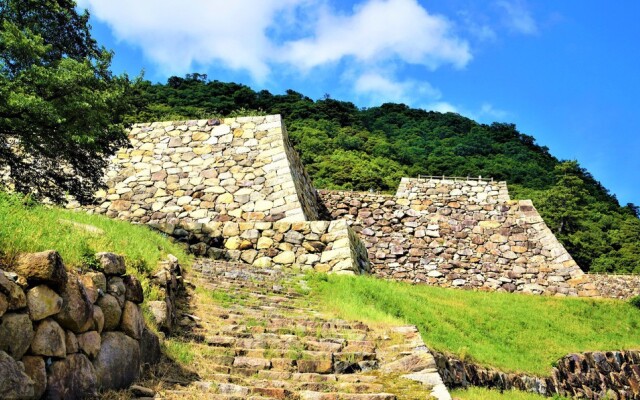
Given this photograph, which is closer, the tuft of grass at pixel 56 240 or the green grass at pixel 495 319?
the tuft of grass at pixel 56 240

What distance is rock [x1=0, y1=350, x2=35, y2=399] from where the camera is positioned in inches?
130

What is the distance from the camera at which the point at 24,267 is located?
3.83 meters

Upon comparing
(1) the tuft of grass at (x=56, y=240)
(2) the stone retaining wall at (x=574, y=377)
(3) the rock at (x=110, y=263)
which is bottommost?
(2) the stone retaining wall at (x=574, y=377)

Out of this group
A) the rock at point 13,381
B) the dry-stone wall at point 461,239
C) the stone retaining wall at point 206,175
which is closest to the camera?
the rock at point 13,381

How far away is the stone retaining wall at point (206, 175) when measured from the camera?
1515 cm

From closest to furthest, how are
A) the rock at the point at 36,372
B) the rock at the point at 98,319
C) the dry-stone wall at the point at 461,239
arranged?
the rock at the point at 36,372 → the rock at the point at 98,319 → the dry-stone wall at the point at 461,239

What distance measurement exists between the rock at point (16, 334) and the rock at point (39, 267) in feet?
0.96

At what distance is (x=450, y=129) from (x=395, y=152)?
45.4ft

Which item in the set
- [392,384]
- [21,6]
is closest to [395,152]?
[21,6]

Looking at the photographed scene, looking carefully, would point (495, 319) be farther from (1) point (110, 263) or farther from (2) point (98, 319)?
(2) point (98, 319)

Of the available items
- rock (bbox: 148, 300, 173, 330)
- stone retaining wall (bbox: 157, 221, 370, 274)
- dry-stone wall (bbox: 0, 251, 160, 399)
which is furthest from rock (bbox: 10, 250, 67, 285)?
stone retaining wall (bbox: 157, 221, 370, 274)

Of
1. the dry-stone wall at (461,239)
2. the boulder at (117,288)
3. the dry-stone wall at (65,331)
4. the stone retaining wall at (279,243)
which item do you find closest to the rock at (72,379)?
the dry-stone wall at (65,331)

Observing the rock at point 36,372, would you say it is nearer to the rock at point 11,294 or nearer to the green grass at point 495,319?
the rock at point 11,294

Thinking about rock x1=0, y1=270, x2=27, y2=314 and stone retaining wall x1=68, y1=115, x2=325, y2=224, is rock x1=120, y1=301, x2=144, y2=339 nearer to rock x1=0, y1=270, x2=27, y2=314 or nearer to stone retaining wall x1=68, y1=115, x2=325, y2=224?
rock x1=0, y1=270, x2=27, y2=314
